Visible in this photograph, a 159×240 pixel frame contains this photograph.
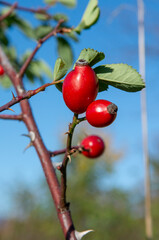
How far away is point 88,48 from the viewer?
461 mm

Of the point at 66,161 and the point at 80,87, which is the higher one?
the point at 80,87

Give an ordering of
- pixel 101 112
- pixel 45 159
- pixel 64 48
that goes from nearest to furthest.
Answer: pixel 101 112 → pixel 45 159 → pixel 64 48

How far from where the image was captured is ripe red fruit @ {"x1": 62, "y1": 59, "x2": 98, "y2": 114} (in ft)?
1.47

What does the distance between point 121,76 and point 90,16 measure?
44 cm

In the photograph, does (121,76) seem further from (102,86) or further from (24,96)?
(24,96)

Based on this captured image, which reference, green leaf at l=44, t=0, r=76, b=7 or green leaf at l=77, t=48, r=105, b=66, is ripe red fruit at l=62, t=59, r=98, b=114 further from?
green leaf at l=44, t=0, r=76, b=7

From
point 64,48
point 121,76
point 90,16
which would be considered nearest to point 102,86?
point 121,76

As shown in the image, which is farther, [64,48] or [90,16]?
[64,48]

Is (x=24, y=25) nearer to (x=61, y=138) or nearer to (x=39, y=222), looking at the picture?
(x=39, y=222)

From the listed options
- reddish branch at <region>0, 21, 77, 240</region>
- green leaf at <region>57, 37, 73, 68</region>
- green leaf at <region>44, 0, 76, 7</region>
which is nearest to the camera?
reddish branch at <region>0, 21, 77, 240</region>

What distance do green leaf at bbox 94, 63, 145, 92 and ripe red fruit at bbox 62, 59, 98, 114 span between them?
2 cm

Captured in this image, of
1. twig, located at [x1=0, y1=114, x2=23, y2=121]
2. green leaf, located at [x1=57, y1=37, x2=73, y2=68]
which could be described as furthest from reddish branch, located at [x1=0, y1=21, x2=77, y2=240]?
green leaf, located at [x1=57, y1=37, x2=73, y2=68]

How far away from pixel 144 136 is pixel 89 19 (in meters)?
0.64

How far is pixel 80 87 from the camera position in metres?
0.45
